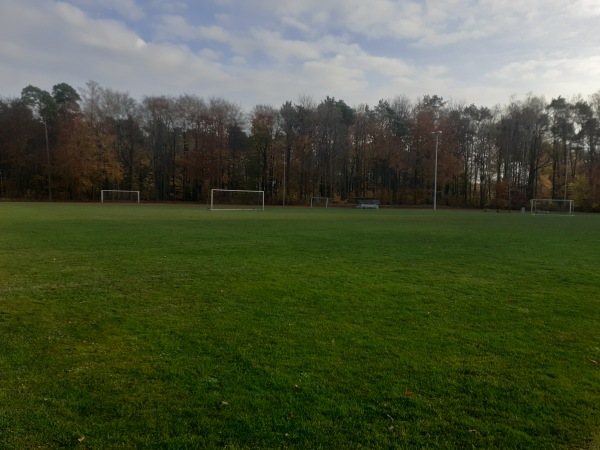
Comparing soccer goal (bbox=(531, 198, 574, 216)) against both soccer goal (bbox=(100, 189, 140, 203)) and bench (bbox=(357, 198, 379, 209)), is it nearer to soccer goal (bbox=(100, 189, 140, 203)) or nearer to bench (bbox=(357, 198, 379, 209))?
bench (bbox=(357, 198, 379, 209))

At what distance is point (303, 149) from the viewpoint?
238ft

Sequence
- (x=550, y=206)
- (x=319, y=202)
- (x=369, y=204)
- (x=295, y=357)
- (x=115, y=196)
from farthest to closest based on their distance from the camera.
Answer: (x=319, y=202)
(x=369, y=204)
(x=115, y=196)
(x=550, y=206)
(x=295, y=357)

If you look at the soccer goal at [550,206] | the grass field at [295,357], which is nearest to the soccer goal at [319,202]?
the soccer goal at [550,206]

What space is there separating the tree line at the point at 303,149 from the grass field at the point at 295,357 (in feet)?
194

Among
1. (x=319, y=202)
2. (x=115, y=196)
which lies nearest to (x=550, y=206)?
(x=319, y=202)

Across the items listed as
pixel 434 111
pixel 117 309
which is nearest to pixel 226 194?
pixel 434 111

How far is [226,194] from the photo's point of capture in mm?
63812

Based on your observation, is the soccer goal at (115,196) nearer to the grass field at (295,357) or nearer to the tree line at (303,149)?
the tree line at (303,149)

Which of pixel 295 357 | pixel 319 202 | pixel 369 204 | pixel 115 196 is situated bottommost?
pixel 295 357

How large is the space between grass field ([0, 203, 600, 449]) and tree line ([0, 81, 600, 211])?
5910 centimetres

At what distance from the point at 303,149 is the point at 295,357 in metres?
69.2

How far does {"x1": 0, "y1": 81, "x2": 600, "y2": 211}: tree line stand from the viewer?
217ft

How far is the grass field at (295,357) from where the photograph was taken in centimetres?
336

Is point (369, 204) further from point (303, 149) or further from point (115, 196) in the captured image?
point (115, 196)
